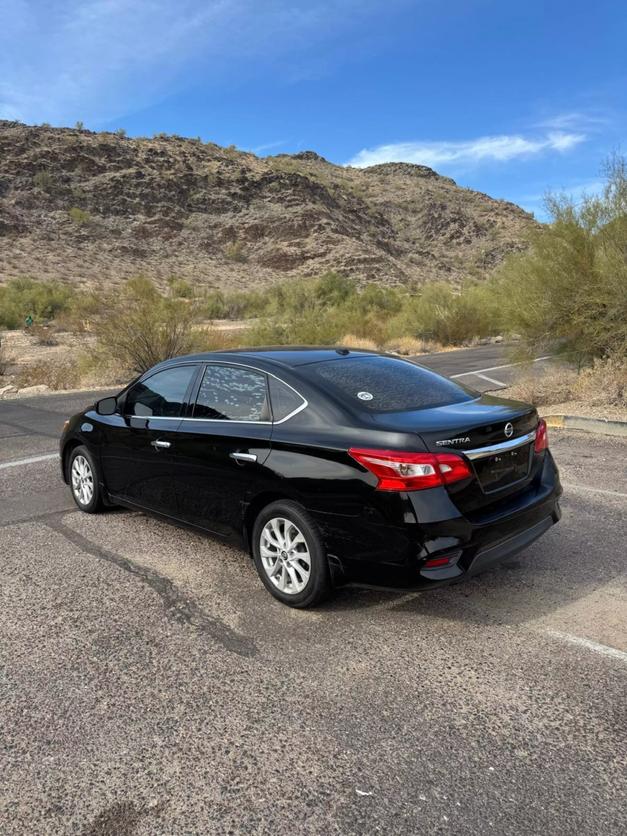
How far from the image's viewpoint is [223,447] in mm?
4469

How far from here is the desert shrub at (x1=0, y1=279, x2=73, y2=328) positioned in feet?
122

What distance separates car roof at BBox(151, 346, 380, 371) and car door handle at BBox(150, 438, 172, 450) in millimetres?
648

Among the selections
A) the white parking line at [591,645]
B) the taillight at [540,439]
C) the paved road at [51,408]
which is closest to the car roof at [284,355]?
the taillight at [540,439]

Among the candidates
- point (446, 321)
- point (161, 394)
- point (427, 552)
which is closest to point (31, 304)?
point (446, 321)

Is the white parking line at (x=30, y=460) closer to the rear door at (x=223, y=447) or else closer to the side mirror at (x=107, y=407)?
the side mirror at (x=107, y=407)

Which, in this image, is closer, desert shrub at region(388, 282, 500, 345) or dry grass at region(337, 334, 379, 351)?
dry grass at region(337, 334, 379, 351)

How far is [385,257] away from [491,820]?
73437mm

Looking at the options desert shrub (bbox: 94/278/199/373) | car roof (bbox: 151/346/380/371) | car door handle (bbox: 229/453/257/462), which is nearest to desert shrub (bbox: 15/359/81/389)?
desert shrub (bbox: 94/278/199/373)

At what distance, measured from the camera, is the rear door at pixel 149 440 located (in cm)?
502

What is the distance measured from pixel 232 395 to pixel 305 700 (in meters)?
2.14

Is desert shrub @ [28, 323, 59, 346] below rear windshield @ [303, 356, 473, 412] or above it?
above

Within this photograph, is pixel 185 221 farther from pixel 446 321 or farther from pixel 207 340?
pixel 207 340

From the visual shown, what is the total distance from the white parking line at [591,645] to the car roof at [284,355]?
7.28 ft

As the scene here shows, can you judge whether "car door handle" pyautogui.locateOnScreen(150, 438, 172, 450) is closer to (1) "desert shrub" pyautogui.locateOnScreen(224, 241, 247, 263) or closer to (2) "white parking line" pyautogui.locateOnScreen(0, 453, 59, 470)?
(2) "white parking line" pyautogui.locateOnScreen(0, 453, 59, 470)
